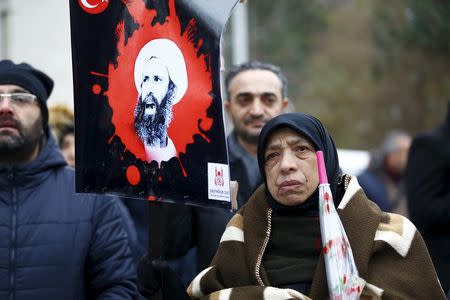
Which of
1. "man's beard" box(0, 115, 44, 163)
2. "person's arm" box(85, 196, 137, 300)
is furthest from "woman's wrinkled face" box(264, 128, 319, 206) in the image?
"man's beard" box(0, 115, 44, 163)

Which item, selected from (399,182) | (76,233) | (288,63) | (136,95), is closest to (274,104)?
(76,233)

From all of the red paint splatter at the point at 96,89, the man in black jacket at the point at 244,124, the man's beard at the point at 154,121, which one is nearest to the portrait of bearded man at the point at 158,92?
the man's beard at the point at 154,121

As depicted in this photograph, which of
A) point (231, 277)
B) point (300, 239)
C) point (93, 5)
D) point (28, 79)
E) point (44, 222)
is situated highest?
point (93, 5)

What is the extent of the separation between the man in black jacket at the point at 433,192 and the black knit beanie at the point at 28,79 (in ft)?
8.09

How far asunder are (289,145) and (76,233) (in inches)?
49.8

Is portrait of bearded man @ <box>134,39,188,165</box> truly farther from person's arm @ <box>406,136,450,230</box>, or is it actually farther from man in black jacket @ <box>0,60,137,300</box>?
person's arm @ <box>406,136,450,230</box>

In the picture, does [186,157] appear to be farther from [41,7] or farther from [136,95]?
[41,7]

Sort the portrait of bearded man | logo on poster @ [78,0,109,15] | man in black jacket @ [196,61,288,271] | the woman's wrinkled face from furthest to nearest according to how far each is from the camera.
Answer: man in black jacket @ [196,61,288,271]
logo on poster @ [78,0,109,15]
the woman's wrinkled face
the portrait of bearded man

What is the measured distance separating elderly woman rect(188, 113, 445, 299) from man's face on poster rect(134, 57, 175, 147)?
44 cm

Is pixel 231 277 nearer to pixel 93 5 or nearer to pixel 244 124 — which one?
pixel 93 5

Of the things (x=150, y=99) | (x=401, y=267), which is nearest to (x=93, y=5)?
(x=150, y=99)

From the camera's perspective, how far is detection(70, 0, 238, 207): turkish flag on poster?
15.0 feet

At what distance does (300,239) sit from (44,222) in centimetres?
138

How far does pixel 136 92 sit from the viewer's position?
15.8ft
